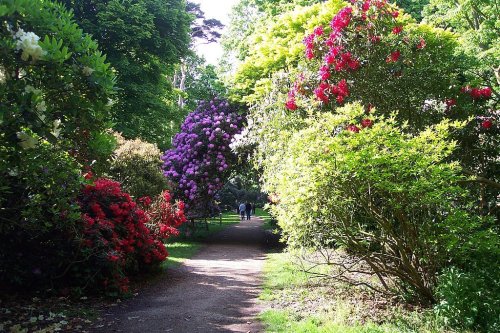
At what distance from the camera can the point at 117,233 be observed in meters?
8.25

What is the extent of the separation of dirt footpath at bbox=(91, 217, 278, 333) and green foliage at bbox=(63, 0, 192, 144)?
23.9ft

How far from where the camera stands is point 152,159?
1277 cm

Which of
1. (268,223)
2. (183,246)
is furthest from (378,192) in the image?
(268,223)

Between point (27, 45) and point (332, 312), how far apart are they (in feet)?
16.8

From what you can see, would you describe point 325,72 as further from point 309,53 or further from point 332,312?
point 332,312

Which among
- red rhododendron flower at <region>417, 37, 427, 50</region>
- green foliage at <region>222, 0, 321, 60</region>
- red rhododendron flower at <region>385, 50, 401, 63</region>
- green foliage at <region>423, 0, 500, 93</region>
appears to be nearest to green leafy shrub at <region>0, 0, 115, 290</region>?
red rhododendron flower at <region>385, 50, 401, 63</region>

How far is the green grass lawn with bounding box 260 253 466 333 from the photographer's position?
17.1 ft

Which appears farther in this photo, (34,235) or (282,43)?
(282,43)

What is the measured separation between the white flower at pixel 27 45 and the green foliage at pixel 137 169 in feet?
28.4

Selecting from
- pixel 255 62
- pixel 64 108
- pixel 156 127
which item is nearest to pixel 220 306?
pixel 64 108

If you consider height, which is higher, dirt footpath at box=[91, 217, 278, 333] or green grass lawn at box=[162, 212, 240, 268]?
green grass lawn at box=[162, 212, 240, 268]

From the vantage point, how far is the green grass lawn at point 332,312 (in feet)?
17.1

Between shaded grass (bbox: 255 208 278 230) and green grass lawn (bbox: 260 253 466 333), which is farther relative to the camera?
shaded grass (bbox: 255 208 278 230)

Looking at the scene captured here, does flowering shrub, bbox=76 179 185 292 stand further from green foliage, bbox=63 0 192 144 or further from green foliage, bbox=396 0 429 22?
green foliage, bbox=396 0 429 22
